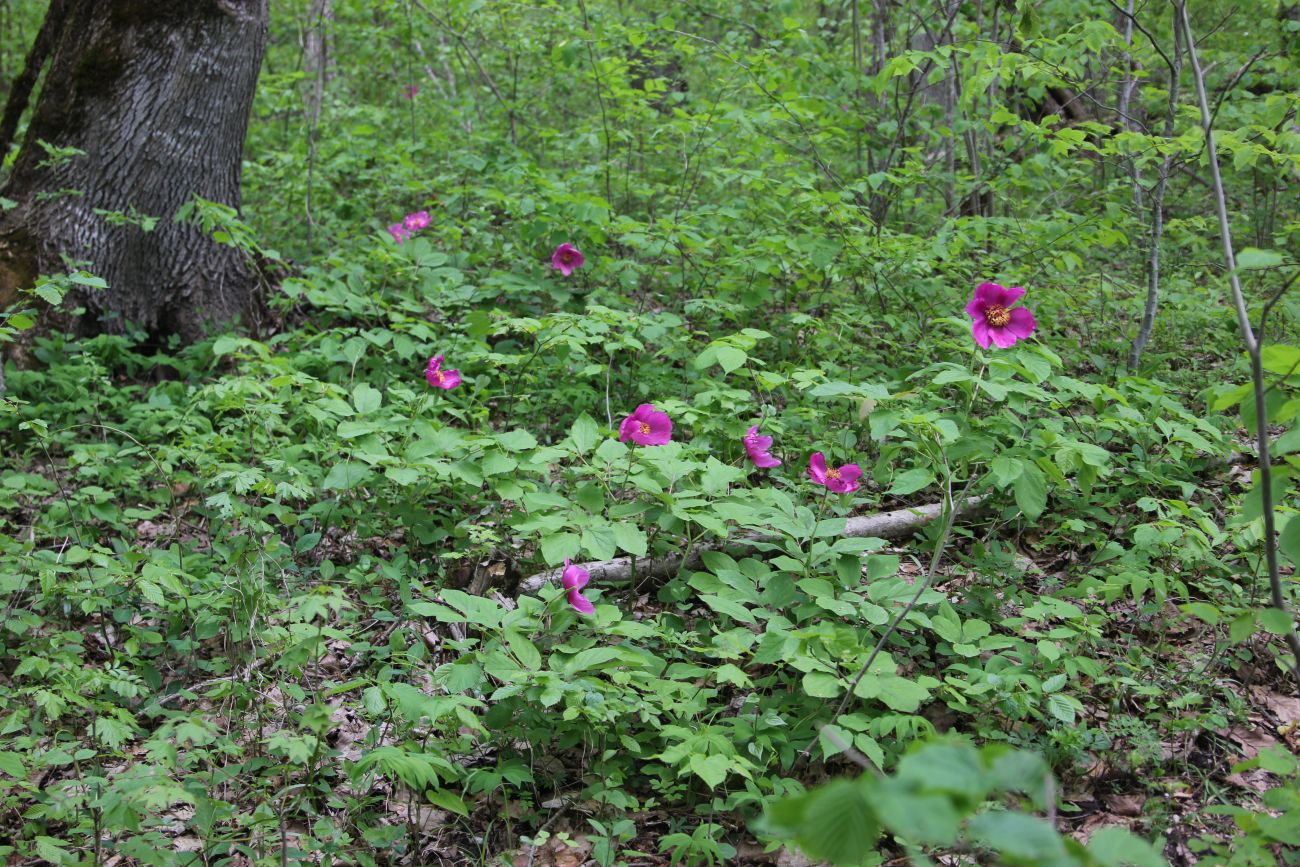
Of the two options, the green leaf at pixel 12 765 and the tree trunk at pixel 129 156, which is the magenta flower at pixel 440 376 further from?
the green leaf at pixel 12 765

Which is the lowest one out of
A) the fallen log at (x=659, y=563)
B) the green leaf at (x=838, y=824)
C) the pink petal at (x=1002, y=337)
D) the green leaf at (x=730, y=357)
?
the fallen log at (x=659, y=563)

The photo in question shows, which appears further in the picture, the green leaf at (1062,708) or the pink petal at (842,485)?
the pink petal at (842,485)

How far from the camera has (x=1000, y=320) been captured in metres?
2.74

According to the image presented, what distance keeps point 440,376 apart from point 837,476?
166cm

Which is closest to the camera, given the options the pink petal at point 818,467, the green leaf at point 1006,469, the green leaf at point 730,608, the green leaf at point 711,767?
the green leaf at point 711,767

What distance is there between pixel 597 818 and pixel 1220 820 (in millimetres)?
1489

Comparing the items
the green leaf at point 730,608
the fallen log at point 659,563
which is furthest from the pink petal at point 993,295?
the green leaf at point 730,608

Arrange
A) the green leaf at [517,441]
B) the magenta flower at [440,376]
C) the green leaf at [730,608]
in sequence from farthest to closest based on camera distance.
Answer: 1. the magenta flower at [440,376]
2. the green leaf at [517,441]
3. the green leaf at [730,608]

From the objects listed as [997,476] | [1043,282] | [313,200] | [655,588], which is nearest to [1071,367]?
[1043,282]

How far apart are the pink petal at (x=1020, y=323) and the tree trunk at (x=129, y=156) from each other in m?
3.79

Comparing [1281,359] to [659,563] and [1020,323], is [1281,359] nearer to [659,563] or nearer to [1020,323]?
[1020,323]

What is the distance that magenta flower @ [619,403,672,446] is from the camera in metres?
2.80

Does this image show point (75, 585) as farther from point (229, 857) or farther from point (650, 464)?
point (650, 464)

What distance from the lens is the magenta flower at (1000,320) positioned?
8.93ft
